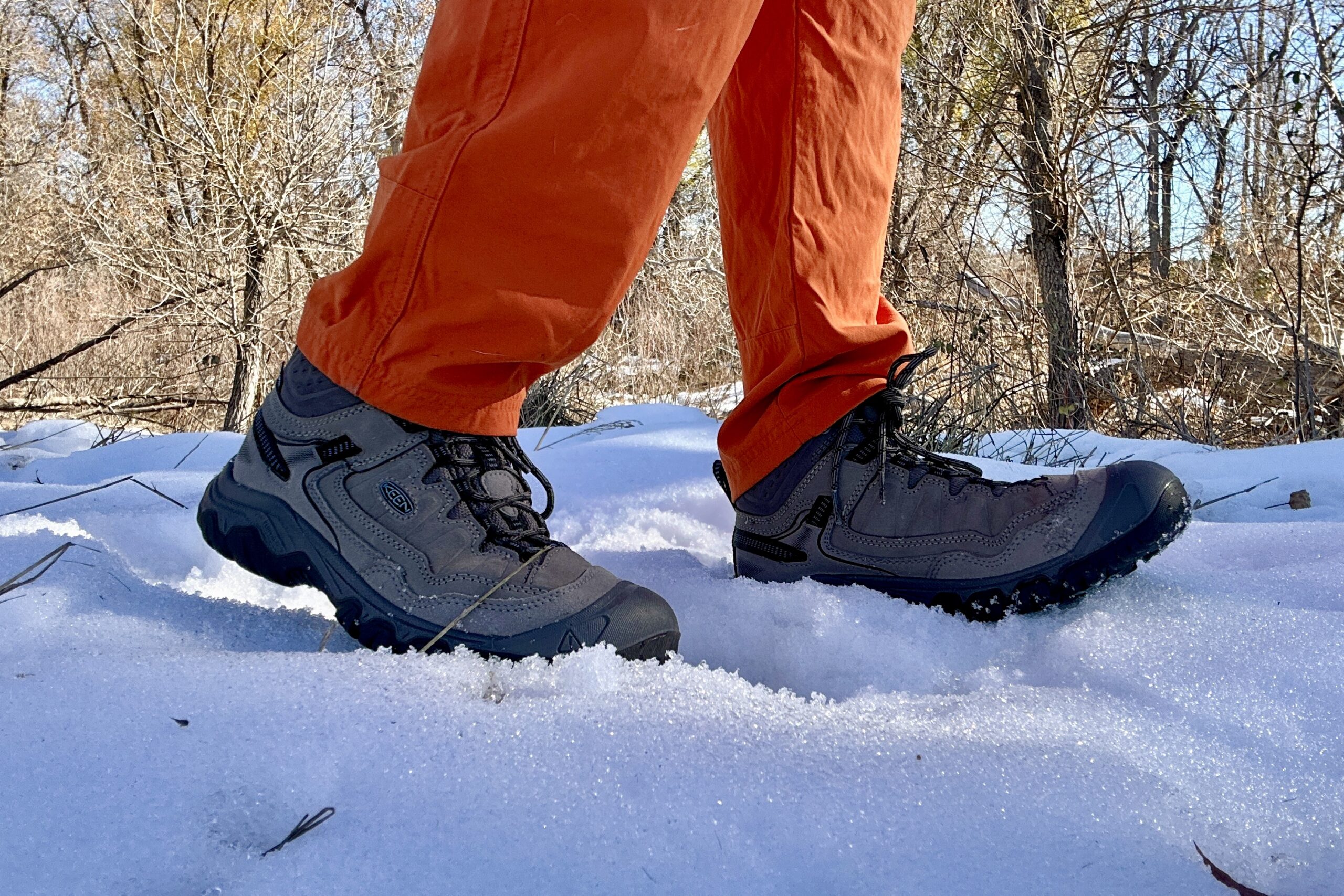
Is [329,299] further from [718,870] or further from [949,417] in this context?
[949,417]

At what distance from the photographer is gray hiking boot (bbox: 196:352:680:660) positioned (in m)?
0.79

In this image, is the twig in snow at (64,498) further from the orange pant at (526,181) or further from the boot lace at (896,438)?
the boot lace at (896,438)

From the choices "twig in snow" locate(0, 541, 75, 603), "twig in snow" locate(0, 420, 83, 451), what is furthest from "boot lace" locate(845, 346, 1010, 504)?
"twig in snow" locate(0, 420, 83, 451)

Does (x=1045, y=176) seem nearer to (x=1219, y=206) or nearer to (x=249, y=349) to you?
(x=1219, y=206)

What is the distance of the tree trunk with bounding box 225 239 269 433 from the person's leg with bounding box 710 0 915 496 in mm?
6811

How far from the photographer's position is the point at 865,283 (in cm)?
107

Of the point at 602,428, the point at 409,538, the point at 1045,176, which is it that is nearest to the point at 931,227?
the point at 1045,176

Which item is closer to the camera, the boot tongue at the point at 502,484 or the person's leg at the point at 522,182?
the person's leg at the point at 522,182

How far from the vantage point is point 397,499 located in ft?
2.77

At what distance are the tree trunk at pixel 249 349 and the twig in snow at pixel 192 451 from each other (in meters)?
5.57

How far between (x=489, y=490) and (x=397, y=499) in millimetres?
84

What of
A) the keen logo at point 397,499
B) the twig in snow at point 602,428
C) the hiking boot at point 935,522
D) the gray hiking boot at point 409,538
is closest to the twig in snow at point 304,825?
the gray hiking boot at point 409,538

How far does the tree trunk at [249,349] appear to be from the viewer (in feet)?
23.4

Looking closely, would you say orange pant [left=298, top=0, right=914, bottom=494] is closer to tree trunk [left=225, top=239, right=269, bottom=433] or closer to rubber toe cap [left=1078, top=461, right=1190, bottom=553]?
rubber toe cap [left=1078, top=461, right=1190, bottom=553]
